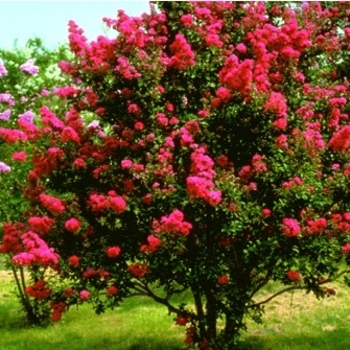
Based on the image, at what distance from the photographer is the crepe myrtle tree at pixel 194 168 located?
28.5 ft

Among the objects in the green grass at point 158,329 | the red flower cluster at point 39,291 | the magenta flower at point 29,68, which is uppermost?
the magenta flower at point 29,68

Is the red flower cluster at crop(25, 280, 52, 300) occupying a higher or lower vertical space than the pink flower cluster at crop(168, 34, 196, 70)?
lower

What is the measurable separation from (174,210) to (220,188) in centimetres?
67

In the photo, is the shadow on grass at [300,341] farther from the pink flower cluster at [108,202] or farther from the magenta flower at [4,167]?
the magenta flower at [4,167]

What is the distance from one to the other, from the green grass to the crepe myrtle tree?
1.99m

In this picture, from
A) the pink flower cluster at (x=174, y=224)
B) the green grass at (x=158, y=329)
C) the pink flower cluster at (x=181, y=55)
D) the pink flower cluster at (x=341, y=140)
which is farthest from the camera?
the green grass at (x=158, y=329)

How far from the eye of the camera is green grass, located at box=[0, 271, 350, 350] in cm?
1160

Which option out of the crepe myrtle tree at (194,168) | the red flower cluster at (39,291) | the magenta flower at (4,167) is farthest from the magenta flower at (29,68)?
the red flower cluster at (39,291)

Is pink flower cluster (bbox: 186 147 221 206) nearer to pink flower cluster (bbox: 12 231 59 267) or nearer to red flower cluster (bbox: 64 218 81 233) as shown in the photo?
red flower cluster (bbox: 64 218 81 233)

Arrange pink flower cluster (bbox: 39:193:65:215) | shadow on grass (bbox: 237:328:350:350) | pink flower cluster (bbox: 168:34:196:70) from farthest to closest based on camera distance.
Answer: shadow on grass (bbox: 237:328:350:350), pink flower cluster (bbox: 168:34:196:70), pink flower cluster (bbox: 39:193:65:215)

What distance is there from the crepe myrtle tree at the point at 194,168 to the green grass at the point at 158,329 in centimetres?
199

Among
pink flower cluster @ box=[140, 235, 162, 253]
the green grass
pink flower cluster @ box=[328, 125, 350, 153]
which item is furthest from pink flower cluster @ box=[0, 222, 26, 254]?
pink flower cluster @ box=[328, 125, 350, 153]

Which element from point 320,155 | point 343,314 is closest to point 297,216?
point 320,155

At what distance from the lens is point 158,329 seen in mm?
12812
